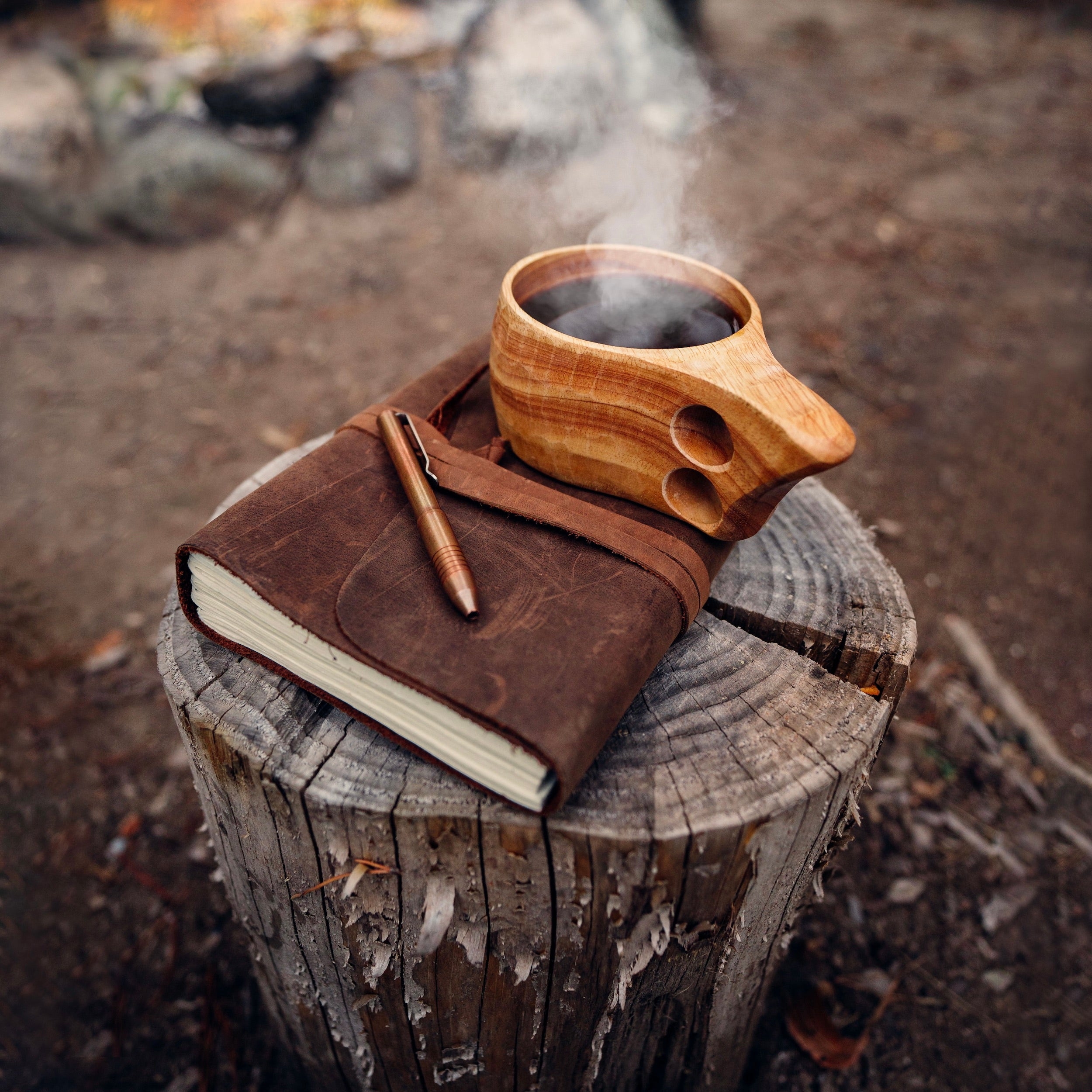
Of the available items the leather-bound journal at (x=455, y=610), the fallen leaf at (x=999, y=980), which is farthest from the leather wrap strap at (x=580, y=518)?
the fallen leaf at (x=999, y=980)

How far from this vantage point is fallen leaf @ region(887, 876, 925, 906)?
2.71 metres

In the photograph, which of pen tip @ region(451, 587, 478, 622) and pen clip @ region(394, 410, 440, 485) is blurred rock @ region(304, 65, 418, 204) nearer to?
pen clip @ region(394, 410, 440, 485)

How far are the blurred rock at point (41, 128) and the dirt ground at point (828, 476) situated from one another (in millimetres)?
660

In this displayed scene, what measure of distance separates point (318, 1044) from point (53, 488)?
3.62 m

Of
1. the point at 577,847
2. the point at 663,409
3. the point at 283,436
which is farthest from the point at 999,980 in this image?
the point at 283,436

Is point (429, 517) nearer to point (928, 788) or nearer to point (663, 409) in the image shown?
point (663, 409)

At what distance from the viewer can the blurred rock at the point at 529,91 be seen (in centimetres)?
678

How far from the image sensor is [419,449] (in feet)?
5.23

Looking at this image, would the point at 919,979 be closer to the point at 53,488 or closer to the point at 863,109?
the point at 53,488

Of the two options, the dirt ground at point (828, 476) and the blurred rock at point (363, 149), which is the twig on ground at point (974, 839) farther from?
the blurred rock at point (363, 149)

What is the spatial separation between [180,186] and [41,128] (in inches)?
46.5

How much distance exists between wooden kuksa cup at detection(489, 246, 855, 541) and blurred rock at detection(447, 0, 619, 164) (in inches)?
229

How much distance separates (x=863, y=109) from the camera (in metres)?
8.21

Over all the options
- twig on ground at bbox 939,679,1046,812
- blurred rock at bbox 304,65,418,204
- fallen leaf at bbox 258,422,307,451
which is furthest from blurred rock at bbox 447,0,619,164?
twig on ground at bbox 939,679,1046,812
